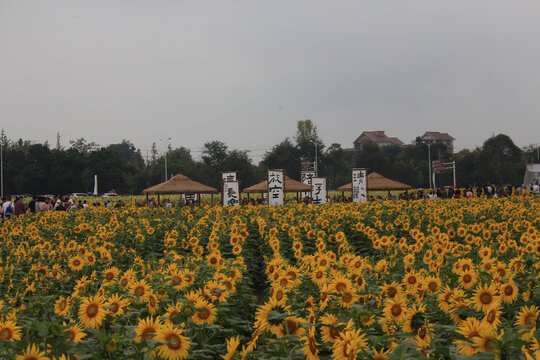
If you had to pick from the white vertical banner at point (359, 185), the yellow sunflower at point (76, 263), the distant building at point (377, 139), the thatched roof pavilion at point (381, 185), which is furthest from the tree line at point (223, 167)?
the distant building at point (377, 139)

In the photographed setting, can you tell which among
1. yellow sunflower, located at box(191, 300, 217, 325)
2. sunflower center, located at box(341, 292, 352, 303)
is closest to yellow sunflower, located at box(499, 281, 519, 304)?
sunflower center, located at box(341, 292, 352, 303)

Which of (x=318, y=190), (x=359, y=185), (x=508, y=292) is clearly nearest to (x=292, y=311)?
(x=508, y=292)

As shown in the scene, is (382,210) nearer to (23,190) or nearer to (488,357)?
(488,357)

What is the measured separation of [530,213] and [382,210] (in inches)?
127

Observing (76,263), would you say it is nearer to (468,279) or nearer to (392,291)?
(392,291)

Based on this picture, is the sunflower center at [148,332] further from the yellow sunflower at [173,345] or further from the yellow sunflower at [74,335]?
the yellow sunflower at [74,335]

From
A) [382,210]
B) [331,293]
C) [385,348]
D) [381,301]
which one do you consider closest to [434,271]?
[381,301]

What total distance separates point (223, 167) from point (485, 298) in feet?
168

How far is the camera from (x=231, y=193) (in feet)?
65.4

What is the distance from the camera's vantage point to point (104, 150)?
185 feet

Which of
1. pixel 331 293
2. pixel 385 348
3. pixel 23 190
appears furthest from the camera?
pixel 23 190

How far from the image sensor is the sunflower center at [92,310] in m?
2.86

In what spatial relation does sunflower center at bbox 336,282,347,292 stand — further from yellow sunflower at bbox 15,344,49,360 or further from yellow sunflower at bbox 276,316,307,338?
yellow sunflower at bbox 15,344,49,360

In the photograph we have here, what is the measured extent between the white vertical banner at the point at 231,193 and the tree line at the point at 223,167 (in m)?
32.8
